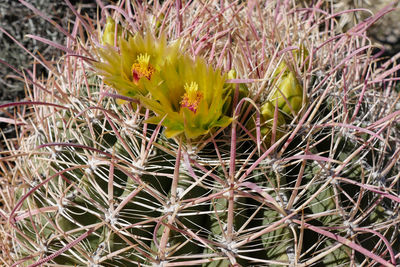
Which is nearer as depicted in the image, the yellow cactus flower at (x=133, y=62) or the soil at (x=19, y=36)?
the yellow cactus flower at (x=133, y=62)

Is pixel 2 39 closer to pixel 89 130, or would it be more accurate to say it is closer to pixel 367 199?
pixel 89 130

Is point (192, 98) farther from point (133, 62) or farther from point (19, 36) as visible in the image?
point (19, 36)

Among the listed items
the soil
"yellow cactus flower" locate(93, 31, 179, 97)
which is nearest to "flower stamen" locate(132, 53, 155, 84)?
"yellow cactus flower" locate(93, 31, 179, 97)

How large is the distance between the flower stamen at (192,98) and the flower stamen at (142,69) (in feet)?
0.33

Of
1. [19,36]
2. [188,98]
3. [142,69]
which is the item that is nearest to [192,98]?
[188,98]

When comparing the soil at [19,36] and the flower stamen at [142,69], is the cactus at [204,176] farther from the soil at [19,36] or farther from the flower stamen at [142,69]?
the soil at [19,36]

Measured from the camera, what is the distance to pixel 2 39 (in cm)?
184

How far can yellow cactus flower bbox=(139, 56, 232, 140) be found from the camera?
0.71m

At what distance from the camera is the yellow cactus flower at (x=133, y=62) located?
2.58 feet

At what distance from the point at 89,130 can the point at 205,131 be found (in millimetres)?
267

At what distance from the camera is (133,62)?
0.82 m

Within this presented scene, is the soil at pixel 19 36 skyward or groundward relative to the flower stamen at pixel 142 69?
groundward

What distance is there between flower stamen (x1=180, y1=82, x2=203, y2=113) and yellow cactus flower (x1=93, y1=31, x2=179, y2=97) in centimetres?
7

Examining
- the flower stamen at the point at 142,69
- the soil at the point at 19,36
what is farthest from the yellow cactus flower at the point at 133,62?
the soil at the point at 19,36
